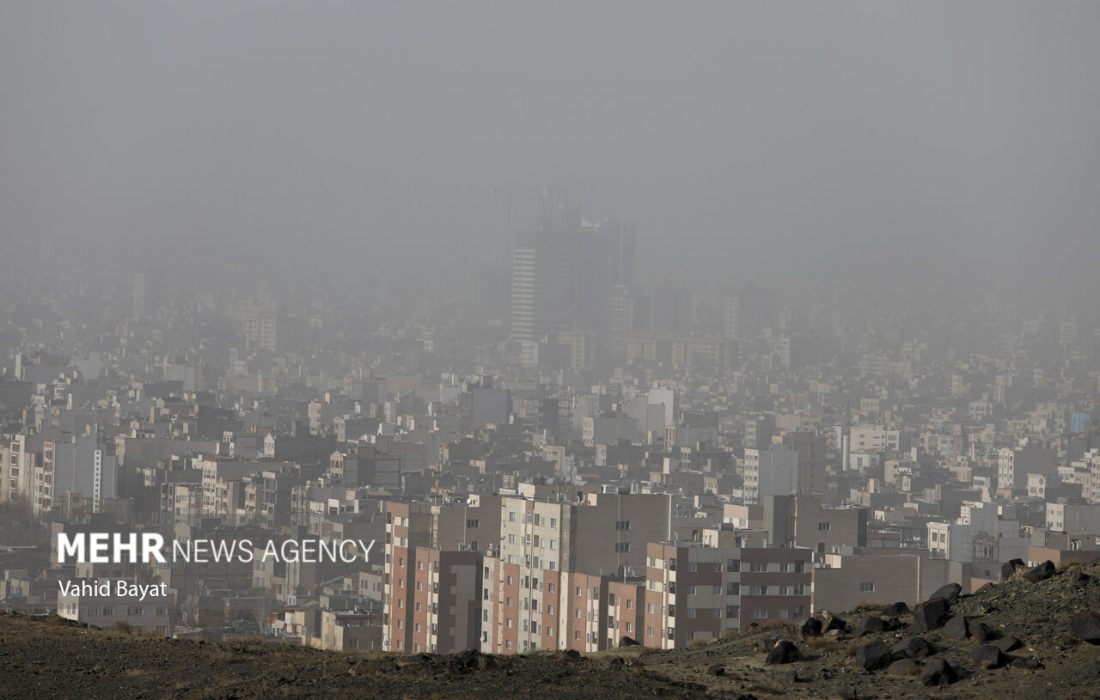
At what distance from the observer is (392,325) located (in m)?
83.5

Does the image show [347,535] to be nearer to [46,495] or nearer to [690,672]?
[46,495]

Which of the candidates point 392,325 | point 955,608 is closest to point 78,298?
point 392,325

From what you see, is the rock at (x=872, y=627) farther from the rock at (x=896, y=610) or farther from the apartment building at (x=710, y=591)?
the apartment building at (x=710, y=591)

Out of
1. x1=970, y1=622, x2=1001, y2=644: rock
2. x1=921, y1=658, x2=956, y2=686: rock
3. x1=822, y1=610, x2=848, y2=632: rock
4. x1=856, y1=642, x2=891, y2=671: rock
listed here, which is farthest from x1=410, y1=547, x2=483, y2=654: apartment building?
x1=921, y1=658, x2=956, y2=686: rock

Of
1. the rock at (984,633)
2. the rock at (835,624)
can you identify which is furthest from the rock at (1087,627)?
the rock at (835,624)

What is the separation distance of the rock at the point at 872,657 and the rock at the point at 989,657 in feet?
0.92

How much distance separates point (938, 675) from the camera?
20.4 feet

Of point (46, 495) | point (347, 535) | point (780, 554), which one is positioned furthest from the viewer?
point (46, 495)

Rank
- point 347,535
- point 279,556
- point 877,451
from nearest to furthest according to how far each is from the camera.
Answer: point 279,556, point 347,535, point 877,451

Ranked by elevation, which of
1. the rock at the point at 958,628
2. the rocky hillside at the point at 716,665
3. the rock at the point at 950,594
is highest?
the rock at the point at 950,594

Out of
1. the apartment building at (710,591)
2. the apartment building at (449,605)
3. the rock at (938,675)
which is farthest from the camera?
the apartment building at (449,605)

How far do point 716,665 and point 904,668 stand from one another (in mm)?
664

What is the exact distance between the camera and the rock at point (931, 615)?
6.86m

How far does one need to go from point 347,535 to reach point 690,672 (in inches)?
953
